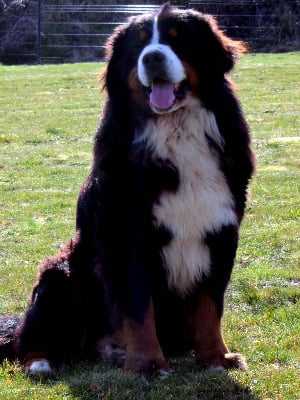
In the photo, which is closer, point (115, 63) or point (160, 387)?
point (160, 387)

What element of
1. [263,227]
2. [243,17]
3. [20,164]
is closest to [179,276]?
[263,227]

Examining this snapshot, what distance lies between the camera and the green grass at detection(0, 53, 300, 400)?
4.28m

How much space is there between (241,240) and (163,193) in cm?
338

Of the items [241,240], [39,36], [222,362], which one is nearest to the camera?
[222,362]

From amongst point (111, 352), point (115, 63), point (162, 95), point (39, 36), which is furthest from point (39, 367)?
point (39, 36)

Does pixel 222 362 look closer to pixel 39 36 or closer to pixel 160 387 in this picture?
pixel 160 387

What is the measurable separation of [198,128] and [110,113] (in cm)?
55

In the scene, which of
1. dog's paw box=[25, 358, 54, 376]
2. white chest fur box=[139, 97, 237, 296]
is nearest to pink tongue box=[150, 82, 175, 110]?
white chest fur box=[139, 97, 237, 296]

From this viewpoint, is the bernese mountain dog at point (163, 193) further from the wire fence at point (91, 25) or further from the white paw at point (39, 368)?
the wire fence at point (91, 25)

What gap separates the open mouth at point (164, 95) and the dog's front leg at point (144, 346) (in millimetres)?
1164

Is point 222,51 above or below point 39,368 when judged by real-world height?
above

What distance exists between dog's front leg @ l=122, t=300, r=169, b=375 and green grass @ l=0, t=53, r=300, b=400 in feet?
0.38

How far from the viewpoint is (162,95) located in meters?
4.59

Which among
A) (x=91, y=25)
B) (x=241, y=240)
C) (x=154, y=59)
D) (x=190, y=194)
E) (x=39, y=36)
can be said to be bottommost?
(x=241, y=240)
